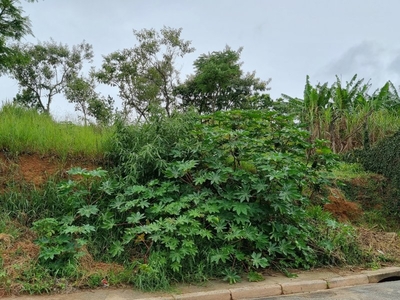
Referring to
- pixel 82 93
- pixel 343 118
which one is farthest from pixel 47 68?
pixel 343 118

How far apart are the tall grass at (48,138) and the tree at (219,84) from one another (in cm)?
1450

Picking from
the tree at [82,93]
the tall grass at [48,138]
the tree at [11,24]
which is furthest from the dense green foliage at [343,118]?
the tree at [82,93]

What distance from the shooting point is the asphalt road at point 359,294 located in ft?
13.1

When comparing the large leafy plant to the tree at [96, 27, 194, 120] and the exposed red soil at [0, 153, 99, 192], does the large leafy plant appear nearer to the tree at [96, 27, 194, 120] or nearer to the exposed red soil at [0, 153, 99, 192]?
the exposed red soil at [0, 153, 99, 192]

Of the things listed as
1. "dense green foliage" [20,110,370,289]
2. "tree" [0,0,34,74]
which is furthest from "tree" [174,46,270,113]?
"dense green foliage" [20,110,370,289]

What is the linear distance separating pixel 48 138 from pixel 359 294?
4.88 meters

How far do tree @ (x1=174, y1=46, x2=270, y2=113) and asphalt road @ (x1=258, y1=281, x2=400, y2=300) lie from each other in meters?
16.2

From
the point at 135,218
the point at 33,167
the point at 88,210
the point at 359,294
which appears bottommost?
the point at 359,294

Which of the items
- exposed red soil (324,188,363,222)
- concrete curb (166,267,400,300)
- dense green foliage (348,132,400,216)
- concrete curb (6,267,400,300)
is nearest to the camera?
concrete curb (6,267,400,300)

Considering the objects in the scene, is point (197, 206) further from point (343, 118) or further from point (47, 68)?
point (47, 68)

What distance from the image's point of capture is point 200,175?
482cm

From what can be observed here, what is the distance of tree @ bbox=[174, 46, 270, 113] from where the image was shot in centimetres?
2023

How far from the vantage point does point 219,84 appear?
20.6m

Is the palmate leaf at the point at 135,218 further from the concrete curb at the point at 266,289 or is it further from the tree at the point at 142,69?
the tree at the point at 142,69
